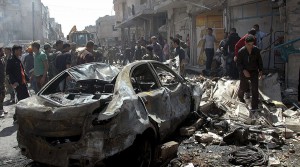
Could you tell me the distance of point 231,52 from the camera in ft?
36.0

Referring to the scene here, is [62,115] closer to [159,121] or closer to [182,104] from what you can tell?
[159,121]

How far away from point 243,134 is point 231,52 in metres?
6.05

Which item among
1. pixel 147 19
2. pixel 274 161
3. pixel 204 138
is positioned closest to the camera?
pixel 274 161

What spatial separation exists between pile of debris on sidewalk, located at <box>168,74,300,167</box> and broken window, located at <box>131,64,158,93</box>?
A: 3.64 ft

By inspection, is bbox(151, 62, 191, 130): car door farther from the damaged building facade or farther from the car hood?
the damaged building facade

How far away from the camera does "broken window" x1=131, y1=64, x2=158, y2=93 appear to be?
5021 mm

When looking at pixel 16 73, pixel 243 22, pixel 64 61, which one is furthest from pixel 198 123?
pixel 243 22

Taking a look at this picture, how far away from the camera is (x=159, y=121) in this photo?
4559mm

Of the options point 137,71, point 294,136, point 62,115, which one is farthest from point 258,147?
point 62,115

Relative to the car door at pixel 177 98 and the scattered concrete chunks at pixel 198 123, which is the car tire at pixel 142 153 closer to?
the car door at pixel 177 98

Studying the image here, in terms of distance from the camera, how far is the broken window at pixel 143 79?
198 inches

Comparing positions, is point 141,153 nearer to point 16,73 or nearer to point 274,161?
point 274,161

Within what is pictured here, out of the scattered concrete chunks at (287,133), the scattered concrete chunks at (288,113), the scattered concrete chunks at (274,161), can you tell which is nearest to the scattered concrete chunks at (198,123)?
the scattered concrete chunks at (287,133)

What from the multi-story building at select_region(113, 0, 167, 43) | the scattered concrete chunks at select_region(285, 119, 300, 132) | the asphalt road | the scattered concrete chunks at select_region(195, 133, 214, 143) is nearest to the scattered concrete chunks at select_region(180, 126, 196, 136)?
the scattered concrete chunks at select_region(195, 133, 214, 143)
